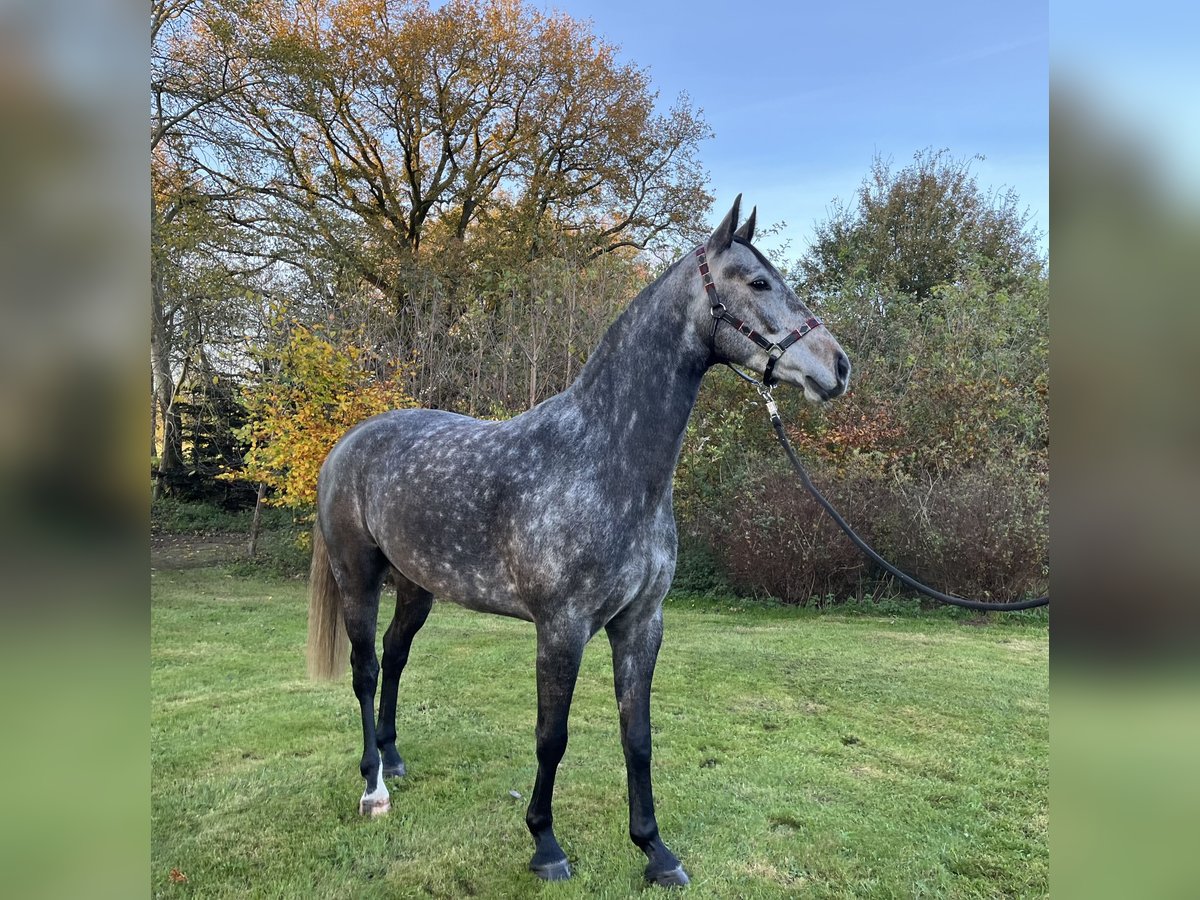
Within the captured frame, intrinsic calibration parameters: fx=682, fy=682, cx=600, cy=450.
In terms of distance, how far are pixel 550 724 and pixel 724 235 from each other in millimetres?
1931

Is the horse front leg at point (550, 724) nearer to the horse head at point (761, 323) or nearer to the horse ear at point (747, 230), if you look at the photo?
the horse head at point (761, 323)

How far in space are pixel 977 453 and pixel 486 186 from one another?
11455mm

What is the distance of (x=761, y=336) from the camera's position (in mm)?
2361

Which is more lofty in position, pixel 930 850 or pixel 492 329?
pixel 492 329

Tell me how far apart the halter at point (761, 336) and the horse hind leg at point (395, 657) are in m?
2.17

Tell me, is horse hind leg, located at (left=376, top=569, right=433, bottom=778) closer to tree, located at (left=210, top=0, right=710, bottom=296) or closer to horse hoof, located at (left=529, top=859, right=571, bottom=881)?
horse hoof, located at (left=529, top=859, right=571, bottom=881)

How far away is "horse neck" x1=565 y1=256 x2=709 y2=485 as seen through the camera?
99.5 inches

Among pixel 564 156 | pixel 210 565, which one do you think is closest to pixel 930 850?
pixel 210 565

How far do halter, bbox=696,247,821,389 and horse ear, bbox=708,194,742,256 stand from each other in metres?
0.05

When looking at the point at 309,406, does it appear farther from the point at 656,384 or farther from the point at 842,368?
the point at 842,368

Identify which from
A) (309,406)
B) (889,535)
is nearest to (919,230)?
(889,535)
